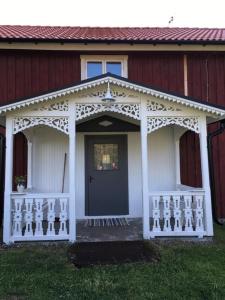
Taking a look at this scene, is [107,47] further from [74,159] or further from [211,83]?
[74,159]

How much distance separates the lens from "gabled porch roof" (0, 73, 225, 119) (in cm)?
611

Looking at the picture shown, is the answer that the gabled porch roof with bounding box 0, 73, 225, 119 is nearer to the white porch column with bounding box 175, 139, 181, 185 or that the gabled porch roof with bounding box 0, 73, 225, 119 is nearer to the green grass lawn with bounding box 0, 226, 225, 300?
the white porch column with bounding box 175, 139, 181, 185

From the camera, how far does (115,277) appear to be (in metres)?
4.36

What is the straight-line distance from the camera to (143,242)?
19.9 feet

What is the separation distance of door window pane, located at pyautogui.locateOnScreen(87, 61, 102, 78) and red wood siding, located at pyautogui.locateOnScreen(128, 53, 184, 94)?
83cm

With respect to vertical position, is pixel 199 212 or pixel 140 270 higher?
pixel 199 212

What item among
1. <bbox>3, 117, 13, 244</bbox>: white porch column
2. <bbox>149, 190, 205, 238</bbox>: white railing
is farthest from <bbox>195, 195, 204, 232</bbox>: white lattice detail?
<bbox>3, 117, 13, 244</bbox>: white porch column

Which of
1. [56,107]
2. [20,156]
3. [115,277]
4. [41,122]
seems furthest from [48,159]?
[115,277]

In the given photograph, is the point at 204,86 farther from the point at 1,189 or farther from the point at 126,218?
the point at 1,189

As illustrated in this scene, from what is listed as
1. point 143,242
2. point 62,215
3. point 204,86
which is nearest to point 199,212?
point 143,242

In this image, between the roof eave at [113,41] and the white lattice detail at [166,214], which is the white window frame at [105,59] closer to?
the roof eave at [113,41]

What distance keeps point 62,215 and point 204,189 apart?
2.90 meters

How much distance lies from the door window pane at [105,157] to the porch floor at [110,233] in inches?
62.0

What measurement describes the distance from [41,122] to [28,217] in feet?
6.17
